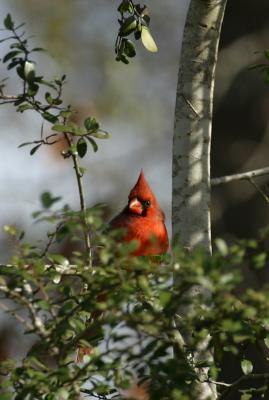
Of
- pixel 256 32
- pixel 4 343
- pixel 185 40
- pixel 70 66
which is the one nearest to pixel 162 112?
pixel 70 66

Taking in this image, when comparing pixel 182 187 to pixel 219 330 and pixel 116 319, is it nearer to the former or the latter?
pixel 219 330

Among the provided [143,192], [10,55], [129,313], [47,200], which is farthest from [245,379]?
[143,192]

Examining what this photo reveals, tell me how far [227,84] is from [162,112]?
108 inches

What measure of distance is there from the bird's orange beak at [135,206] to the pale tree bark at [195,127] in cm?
102

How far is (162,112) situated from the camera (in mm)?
6586

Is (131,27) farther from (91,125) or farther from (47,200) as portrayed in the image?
(47,200)

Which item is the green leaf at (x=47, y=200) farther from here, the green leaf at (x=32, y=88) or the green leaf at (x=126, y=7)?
the green leaf at (x=126, y=7)

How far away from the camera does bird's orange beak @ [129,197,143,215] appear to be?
3533 millimetres

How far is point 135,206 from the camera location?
11.6ft

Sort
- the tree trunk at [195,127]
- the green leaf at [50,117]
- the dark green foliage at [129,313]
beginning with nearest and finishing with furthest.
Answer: the dark green foliage at [129,313], the green leaf at [50,117], the tree trunk at [195,127]

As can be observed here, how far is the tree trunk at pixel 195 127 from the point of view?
→ 245 centimetres

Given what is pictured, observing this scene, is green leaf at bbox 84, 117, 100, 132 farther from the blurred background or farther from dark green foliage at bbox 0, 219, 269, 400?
the blurred background

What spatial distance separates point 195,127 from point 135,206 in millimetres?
1045

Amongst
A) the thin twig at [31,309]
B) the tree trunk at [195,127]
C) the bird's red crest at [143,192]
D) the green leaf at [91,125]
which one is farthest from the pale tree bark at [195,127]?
the bird's red crest at [143,192]
